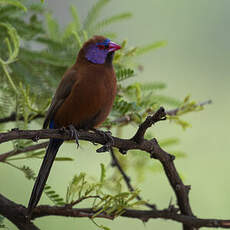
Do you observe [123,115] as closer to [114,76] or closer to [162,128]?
[114,76]

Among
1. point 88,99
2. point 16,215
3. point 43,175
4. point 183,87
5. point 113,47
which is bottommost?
point 16,215

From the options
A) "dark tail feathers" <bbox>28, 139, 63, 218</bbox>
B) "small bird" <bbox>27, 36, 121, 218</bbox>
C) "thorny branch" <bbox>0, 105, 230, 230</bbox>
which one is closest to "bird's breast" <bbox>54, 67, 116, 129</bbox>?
"small bird" <bbox>27, 36, 121, 218</bbox>

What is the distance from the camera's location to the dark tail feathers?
1.44 m

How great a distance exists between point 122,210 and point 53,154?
1.25 ft

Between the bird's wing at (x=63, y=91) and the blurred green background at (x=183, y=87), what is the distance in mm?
690

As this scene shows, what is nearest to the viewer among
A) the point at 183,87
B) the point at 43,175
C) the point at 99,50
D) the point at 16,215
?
the point at 16,215

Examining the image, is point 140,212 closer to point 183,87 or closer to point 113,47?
point 113,47

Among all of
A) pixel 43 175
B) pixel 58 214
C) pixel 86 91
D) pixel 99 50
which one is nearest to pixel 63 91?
pixel 86 91

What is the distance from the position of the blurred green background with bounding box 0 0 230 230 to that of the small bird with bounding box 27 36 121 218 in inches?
26.7

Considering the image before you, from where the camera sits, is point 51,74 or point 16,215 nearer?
point 16,215

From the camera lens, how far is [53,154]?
1.70 meters

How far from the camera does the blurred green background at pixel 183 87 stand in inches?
122

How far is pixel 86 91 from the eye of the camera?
191cm

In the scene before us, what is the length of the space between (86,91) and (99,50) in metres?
0.22
